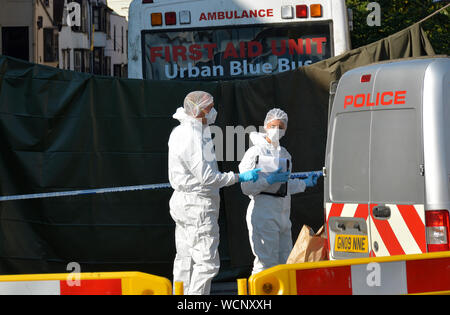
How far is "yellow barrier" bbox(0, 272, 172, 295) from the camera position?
377 cm

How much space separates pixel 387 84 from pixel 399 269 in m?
2.44

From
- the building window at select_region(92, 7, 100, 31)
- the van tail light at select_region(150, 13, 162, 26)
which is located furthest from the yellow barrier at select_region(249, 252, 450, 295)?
the building window at select_region(92, 7, 100, 31)

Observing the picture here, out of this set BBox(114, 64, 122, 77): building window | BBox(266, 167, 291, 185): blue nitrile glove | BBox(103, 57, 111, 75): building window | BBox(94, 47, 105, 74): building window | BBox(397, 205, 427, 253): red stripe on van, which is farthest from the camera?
BBox(114, 64, 122, 77): building window

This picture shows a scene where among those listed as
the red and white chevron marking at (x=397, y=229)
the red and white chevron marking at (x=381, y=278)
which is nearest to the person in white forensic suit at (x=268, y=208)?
the red and white chevron marking at (x=397, y=229)

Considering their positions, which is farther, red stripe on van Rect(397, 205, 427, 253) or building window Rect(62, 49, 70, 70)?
building window Rect(62, 49, 70, 70)

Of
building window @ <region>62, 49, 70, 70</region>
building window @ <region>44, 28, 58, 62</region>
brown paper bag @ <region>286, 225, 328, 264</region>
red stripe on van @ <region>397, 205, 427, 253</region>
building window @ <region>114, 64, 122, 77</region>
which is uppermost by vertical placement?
building window @ <region>114, 64, 122, 77</region>

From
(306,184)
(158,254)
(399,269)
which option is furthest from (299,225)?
(399,269)

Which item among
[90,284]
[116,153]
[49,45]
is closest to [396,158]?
[90,284]

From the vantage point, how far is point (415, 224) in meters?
5.98

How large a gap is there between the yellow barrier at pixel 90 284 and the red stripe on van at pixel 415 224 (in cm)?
266

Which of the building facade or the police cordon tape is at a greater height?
the building facade

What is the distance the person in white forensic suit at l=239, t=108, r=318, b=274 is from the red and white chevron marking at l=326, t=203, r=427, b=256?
1.66m

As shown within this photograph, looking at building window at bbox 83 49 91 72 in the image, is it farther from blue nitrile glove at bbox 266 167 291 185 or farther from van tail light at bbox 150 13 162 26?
blue nitrile glove at bbox 266 167 291 185
